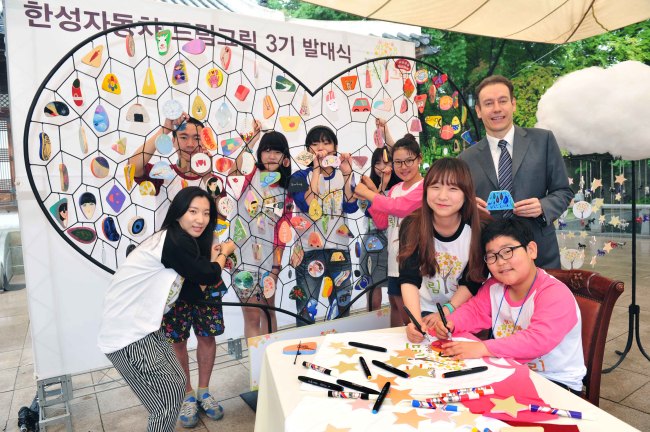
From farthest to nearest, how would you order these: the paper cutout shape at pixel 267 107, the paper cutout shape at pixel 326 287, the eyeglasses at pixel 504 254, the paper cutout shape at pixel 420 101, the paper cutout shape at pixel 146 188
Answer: the paper cutout shape at pixel 420 101
the paper cutout shape at pixel 326 287
the paper cutout shape at pixel 267 107
the paper cutout shape at pixel 146 188
the eyeglasses at pixel 504 254

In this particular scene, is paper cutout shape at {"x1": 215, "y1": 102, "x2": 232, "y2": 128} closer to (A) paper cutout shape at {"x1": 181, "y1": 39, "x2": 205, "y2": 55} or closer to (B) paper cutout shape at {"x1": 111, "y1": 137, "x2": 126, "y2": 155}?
(A) paper cutout shape at {"x1": 181, "y1": 39, "x2": 205, "y2": 55}

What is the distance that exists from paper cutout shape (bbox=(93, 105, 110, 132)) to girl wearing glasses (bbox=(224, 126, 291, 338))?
0.61 m

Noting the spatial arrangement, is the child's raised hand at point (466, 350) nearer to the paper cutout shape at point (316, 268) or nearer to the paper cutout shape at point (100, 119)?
the paper cutout shape at point (316, 268)

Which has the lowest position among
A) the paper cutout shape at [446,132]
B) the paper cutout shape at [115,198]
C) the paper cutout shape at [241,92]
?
the paper cutout shape at [115,198]

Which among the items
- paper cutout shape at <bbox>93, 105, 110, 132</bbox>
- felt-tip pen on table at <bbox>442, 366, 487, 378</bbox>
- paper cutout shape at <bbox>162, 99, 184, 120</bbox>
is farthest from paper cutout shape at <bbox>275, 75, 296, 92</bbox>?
felt-tip pen on table at <bbox>442, 366, 487, 378</bbox>

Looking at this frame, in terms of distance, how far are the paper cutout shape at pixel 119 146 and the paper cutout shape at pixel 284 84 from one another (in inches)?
31.5

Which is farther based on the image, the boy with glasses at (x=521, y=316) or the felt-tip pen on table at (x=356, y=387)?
the boy with glasses at (x=521, y=316)

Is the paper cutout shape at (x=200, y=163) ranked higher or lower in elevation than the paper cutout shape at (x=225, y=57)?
lower

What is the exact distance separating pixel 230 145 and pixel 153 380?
111 cm

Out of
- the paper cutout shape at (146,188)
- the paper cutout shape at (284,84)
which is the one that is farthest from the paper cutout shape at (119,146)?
the paper cutout shape at (284,84)

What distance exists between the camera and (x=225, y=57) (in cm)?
219

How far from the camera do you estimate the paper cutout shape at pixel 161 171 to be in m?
2.03

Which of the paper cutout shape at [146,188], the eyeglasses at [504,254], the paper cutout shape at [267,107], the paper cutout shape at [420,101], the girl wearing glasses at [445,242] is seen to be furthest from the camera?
the paper cutout shape at [420,101]

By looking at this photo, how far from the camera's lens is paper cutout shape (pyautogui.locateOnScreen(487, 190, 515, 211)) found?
1707mm
